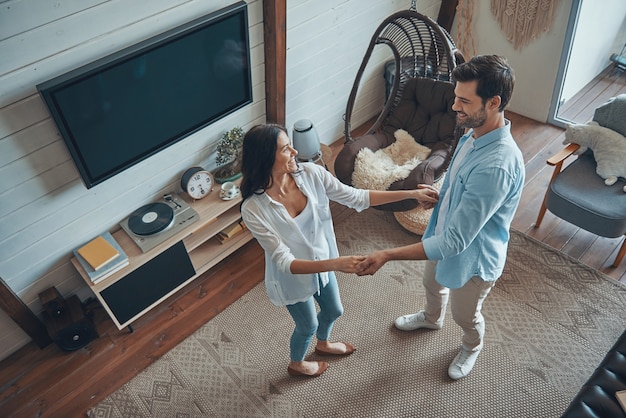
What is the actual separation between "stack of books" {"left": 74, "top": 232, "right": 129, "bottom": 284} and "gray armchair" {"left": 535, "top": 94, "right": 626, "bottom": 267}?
2.43 m

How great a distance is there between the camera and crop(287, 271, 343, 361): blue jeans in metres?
2.07

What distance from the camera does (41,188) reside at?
229 centimetres

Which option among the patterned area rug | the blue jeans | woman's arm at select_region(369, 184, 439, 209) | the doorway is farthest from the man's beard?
the doorway

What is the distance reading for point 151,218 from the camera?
2.68 metres

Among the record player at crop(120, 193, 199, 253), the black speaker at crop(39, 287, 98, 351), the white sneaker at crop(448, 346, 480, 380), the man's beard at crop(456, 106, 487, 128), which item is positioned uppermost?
the man's beard at crop(456, 106, 487, 128)

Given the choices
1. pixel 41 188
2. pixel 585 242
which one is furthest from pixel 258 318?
pixel 585 242

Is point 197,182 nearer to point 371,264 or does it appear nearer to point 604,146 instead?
point 371,264

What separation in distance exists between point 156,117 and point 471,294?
5.66 feet

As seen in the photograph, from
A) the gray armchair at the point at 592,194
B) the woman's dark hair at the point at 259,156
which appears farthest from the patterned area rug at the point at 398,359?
the woman's dark hair at the point at 259,156

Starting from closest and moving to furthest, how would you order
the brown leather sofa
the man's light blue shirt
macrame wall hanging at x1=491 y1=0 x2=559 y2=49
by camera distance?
the man's light blue shirt
the brown leather sofa
macrame wall hanging at x1=491 y1=0 x2=559 y2=49

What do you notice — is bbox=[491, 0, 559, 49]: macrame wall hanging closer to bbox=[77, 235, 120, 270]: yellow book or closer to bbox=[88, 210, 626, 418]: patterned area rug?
bbox=[88, 210, 626, 418]: patterned area rug

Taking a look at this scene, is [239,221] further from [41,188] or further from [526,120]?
[526,120]

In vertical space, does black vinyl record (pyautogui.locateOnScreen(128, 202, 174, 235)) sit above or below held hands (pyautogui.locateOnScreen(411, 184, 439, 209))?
below

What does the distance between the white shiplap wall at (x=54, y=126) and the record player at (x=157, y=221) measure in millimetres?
71
